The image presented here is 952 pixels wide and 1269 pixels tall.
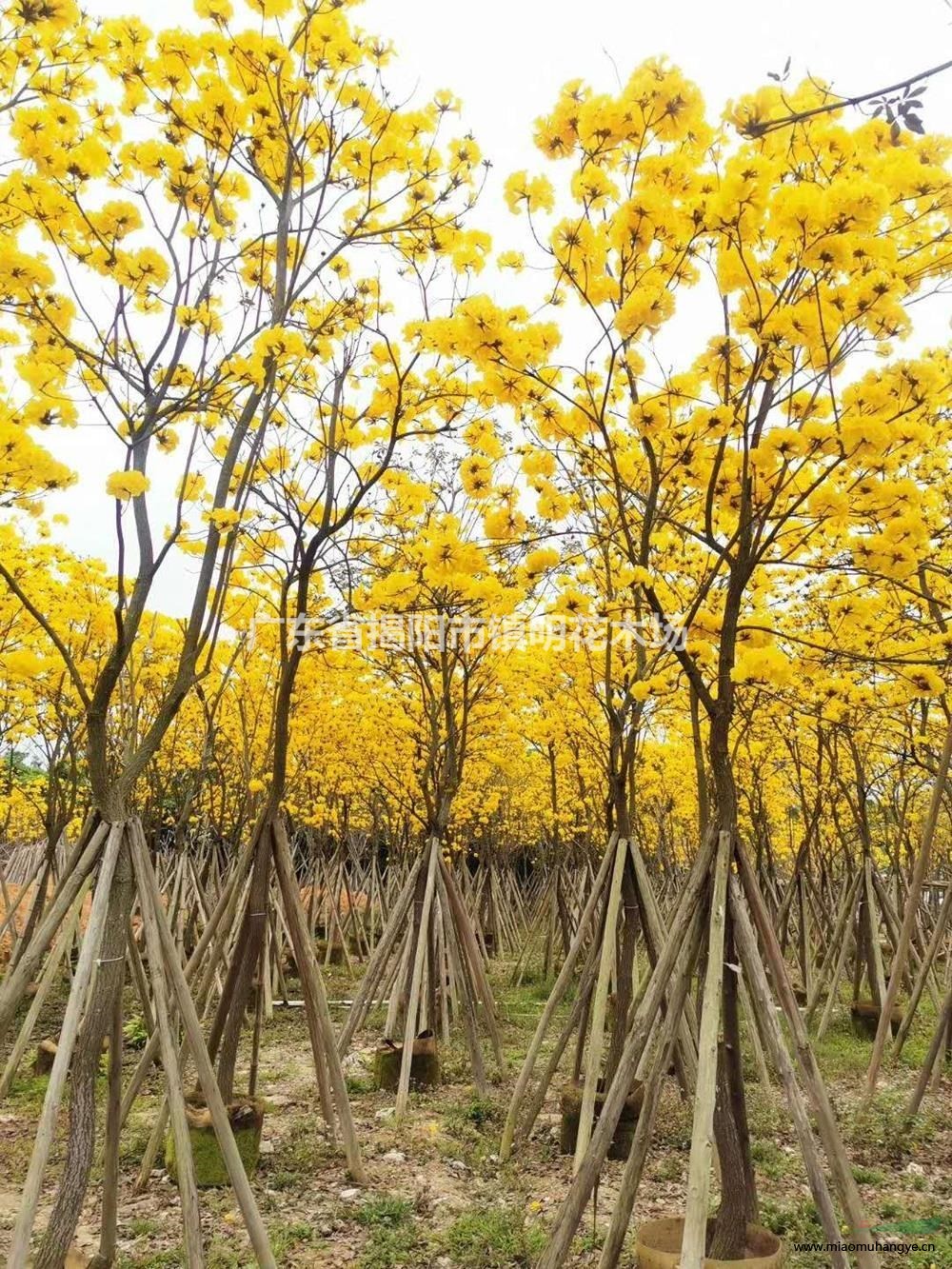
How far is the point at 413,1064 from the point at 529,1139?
149 centimetres

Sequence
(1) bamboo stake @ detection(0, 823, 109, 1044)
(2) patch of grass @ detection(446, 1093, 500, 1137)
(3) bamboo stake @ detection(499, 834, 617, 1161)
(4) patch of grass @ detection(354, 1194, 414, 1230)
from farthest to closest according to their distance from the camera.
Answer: (2) patch of grass @ detection(446, 1093, 500, 1137), (3) bamboo stake @ detection(499, 834, 617, 1161), (4) patch of grass @ detection(354, 1194, 414, 1230), (1) bamboo stake @ detection(0, 823, 109, 1044)

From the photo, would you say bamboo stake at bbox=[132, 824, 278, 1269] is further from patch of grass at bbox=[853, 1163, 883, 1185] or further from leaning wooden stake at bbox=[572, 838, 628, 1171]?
patch of grass at bbox=[853, 1163, 883, 1185]

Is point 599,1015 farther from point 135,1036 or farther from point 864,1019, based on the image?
point 864,1019

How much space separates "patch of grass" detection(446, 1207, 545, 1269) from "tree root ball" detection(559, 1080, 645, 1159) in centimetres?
72

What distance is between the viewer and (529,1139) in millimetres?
4941

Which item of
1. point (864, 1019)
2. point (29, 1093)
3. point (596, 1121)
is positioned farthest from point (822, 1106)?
point (864, 1019)

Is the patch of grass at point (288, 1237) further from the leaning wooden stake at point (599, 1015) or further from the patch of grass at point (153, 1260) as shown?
the leaning wooden stake at point (599, 1015)

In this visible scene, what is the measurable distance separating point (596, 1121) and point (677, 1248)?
1.94 m

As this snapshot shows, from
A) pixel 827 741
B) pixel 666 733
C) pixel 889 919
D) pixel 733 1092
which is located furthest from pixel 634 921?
pixel 666 733

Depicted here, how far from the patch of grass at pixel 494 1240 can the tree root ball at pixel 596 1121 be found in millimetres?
725

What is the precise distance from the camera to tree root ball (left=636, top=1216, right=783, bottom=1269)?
8.64 feet

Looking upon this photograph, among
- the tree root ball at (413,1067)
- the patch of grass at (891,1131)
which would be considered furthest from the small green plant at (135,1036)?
the patch of grass at (891,1131)

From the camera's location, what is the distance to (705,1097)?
7.91 feet

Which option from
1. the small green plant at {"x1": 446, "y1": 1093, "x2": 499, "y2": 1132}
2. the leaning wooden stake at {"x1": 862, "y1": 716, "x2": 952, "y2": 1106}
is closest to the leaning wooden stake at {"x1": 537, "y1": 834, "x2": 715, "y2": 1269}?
the leaning wooden stake at {"x1": 862, "y1": 716, "x2": 952, "y2": 1106}
